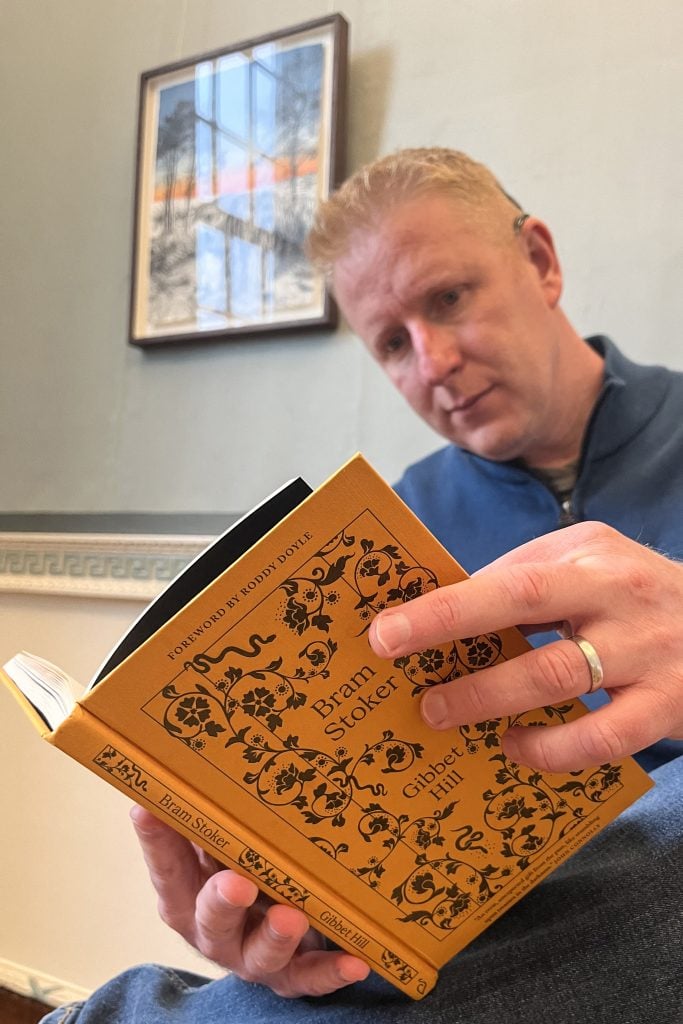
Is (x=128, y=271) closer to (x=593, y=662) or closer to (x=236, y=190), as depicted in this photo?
(x=236, y=190)

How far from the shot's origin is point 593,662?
384 mm

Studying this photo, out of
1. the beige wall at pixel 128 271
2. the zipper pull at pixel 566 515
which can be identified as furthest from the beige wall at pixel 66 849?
the zipper pull at pixel 566 515

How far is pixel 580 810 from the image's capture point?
1.51ft

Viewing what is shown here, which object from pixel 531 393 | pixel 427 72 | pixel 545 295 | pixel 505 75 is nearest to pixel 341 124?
pixel 427 72

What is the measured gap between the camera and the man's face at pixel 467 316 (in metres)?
0.91

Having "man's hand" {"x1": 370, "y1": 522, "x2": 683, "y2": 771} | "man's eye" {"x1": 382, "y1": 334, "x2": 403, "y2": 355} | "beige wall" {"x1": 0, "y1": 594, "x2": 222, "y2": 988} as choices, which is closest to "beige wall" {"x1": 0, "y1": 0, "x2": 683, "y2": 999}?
"beige wall" {"x1": 0, "y1": 594, "x2": 222, "y2": 988}

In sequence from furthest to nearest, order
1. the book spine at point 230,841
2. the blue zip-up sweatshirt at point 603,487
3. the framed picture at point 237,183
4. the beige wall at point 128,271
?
the framed picture at point 237,183
the beige wall at point 128,271
the blue zip-up sweatshirt at point 603,487
the book spine at point 230,841

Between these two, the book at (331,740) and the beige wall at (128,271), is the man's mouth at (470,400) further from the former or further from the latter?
the book at (331,740)

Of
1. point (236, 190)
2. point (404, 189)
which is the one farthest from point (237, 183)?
point (404, 189)

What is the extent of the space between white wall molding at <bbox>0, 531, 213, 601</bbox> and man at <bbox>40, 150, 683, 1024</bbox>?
56 cm

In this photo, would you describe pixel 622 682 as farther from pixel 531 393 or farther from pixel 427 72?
pixel 427 72

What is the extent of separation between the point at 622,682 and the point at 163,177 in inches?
55.9

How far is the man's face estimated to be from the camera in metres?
0.91

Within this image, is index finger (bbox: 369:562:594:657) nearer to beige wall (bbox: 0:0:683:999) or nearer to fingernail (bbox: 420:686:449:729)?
fingernail (bbox: 420:686:449:729)
